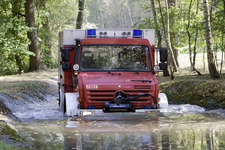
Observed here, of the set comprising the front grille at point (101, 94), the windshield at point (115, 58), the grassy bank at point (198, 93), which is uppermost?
the windshield at point (115, 58)

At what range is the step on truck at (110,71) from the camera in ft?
40.1

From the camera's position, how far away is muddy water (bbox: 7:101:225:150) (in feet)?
26.9

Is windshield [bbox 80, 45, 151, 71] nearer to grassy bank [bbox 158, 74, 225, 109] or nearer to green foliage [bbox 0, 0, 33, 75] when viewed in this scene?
grassy bank [bbox 158, 74, 225, 109]

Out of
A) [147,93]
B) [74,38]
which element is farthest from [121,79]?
[74,38]

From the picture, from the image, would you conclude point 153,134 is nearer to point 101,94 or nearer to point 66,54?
point 101,94

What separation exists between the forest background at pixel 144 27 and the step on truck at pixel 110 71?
8.24 m

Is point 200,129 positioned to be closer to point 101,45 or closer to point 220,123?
point 220,123

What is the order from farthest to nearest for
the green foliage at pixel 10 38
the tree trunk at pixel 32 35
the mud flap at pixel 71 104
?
the tree trunk at pixel 32 35 < the green foliage at pixel 10 38 < the mud flap at pixel 71 104

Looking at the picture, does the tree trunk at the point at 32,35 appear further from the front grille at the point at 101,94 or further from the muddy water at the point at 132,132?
the muddy water at the point at 132,132

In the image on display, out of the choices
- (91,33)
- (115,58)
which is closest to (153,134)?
(115,58)

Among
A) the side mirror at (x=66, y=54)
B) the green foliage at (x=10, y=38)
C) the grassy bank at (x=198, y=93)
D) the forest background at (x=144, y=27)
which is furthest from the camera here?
the green foliage at (x=10, y=38)

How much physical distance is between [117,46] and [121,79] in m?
1.39

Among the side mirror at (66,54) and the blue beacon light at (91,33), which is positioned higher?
the blue beacon light at (91,33)

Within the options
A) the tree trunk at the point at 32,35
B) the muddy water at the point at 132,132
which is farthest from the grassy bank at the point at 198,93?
the tree trunk at the point at 32,35
